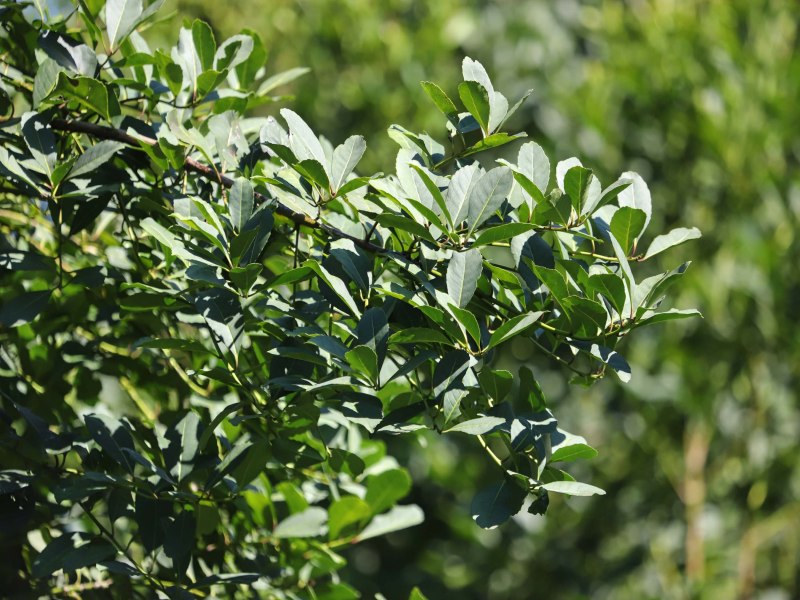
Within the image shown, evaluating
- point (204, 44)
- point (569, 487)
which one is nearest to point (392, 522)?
point (569, 487)

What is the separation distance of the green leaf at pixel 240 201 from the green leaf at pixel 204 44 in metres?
0.23

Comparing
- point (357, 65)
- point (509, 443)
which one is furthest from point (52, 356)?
point (357, 65)

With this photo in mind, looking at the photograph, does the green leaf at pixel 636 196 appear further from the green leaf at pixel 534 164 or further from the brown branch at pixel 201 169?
the brown branch at pixel 201 169

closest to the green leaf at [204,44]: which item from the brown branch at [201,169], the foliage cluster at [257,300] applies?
the foliage cluster at [257,300]

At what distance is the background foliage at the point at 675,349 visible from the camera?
2.39 meters

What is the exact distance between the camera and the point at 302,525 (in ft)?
3.20

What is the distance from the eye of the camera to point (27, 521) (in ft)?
2.58

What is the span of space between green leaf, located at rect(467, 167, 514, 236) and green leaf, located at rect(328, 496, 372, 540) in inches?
17.3

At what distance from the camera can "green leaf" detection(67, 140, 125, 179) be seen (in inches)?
29.9

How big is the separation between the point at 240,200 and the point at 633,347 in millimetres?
2005

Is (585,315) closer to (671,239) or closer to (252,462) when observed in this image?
(671,239)

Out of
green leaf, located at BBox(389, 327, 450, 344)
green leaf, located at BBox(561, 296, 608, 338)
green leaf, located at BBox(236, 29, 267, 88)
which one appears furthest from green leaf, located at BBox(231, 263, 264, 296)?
green leaf, located at BBox(236, 29, 267, 88)

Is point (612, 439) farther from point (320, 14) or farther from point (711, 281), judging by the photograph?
point (320, 14)

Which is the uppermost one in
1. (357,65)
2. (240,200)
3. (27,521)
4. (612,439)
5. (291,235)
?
(240,200)
